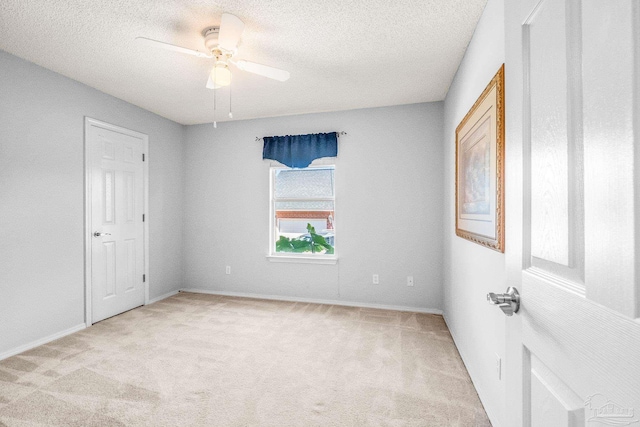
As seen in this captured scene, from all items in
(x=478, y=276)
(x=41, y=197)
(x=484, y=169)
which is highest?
(x=484, y=169)

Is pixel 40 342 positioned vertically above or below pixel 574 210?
below

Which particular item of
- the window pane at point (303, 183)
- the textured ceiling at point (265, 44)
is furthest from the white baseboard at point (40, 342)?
the window pane at point (303, 183)

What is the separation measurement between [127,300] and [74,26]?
2860 mm

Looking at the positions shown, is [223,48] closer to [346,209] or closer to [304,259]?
[346,209]

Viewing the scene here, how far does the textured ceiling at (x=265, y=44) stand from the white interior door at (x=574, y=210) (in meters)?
1.44

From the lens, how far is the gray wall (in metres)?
1.71

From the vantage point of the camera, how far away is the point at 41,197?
9.18ft

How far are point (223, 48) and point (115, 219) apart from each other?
8.17 feet

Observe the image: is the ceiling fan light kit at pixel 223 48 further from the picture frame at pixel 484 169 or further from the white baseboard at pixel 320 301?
the white baseboard at pixel 320 301

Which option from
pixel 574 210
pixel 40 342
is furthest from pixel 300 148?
pixel 574 210

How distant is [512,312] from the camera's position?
0.84 metres

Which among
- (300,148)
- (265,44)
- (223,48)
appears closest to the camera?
(223,48)

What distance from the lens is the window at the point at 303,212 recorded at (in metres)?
4.16

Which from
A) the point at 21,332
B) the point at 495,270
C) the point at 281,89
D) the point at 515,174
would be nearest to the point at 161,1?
the point at 281,89
